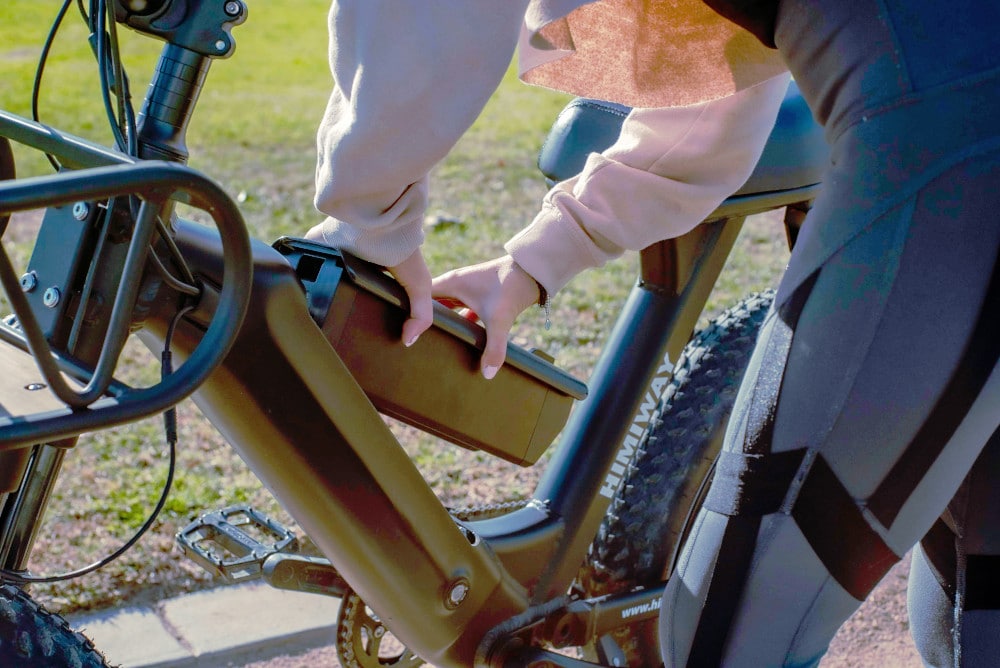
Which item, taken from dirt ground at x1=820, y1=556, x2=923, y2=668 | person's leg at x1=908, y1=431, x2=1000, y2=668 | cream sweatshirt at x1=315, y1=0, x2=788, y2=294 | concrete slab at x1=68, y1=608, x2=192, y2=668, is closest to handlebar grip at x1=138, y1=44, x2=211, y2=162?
cream sweatshirt at x1=315, y1=0, x2=788, y2=294

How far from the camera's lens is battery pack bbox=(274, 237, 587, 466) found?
1.44m

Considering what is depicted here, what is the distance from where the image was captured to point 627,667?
204 centimetres

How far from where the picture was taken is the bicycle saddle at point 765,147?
5.96 ft

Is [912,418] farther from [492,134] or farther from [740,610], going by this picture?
[492,134]

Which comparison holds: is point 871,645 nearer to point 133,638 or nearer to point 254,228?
point 133,638

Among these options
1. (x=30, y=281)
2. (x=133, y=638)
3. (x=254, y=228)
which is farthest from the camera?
(x=254, y=228)

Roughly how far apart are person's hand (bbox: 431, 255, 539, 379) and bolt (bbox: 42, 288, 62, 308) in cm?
58

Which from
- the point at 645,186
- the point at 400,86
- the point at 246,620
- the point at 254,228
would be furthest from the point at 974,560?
the point at 254,228

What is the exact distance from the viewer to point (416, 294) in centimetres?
148

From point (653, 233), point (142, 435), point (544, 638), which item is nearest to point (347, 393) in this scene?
point (653, 233)

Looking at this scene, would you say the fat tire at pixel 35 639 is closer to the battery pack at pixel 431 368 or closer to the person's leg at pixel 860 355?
the battery pack at pixel 431 368

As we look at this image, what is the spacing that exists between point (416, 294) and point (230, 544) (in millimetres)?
566

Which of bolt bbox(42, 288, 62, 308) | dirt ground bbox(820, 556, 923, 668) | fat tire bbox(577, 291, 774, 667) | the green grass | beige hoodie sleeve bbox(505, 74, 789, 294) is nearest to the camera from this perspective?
bolt bbox(42, 288, 62, 308)

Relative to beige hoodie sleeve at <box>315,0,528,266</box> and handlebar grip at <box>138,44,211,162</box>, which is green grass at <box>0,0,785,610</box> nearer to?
handlebar grip at <box>138,44,211,162</box>
